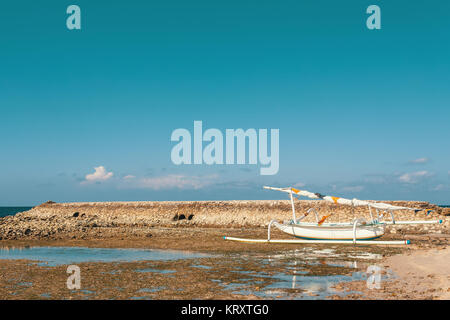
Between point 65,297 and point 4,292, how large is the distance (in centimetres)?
280

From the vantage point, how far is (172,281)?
51.4 ft

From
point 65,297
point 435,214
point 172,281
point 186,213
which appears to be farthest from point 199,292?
point 186,213

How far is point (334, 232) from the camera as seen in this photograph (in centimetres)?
3119

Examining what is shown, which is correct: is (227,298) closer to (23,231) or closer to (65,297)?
(65,297)

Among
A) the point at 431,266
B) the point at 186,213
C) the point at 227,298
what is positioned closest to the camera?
the point at 227,298

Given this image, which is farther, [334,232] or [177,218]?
[177,218]

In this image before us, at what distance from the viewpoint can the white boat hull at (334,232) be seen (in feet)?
98.9

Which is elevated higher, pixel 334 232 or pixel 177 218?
pixel 334 232

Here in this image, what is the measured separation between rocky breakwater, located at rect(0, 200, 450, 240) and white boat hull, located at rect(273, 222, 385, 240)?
517 inches

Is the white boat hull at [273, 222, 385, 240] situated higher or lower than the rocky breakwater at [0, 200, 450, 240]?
higher

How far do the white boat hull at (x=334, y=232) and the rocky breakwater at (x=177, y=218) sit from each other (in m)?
13.1

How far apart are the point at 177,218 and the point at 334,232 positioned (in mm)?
36519

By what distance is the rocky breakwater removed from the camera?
42.5 meters

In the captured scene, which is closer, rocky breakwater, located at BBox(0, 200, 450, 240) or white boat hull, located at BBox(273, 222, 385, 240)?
white boat hull, located at BBox(273, 222, 385, 240)
